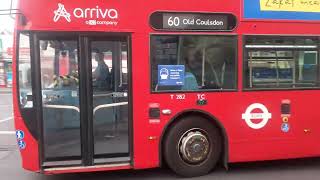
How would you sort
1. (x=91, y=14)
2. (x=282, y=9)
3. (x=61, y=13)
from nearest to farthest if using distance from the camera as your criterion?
(x=61, y=13) → (x=91, y=14) → (x=282, y=9)

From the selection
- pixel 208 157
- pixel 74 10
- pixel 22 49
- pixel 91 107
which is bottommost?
pixel 208 157

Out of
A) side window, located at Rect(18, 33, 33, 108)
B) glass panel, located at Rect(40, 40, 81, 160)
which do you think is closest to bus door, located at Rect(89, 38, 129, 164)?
glass panel, located at Rect(40, 40, 81, 160)

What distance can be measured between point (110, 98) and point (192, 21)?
1.65m

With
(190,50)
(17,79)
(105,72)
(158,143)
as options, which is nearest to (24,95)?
(17,79)

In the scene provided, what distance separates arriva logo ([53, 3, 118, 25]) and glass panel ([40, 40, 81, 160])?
36cm

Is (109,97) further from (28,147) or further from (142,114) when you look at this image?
(28,147)

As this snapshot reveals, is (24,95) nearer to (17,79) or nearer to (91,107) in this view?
(17,79)

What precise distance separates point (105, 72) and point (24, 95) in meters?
1.16

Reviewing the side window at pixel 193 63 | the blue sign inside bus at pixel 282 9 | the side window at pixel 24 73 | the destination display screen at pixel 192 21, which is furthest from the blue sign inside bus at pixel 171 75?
the side window at pixel 24 73

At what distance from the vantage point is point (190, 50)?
23.0ft

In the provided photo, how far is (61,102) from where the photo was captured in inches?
264

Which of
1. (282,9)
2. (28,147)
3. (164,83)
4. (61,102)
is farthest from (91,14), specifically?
(282,9)

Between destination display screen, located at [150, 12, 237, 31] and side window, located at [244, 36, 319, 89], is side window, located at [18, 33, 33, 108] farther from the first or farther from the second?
side window, located at [244, 36, 319, 89]

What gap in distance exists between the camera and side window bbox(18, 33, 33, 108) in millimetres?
6508
